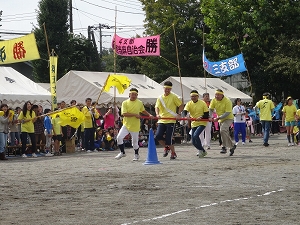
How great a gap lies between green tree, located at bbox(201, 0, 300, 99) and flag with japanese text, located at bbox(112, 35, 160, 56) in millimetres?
14207

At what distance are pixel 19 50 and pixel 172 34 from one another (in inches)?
1150

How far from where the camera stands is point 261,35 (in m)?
45.7

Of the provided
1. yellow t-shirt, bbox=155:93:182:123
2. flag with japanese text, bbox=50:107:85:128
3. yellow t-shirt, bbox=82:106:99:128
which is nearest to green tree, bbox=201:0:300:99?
yellow t-shirt, bbox=82:106:99:128

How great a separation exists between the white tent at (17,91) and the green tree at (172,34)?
28.7 m

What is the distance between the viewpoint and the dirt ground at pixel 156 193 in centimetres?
841

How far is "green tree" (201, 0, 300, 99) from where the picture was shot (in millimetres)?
44188

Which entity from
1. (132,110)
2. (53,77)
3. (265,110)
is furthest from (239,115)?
(132,110)

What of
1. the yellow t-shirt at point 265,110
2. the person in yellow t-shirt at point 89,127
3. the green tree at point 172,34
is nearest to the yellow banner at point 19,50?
the person in yellow t-shirt at point 89,127

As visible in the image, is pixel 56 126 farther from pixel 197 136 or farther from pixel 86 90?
pixel 197 136

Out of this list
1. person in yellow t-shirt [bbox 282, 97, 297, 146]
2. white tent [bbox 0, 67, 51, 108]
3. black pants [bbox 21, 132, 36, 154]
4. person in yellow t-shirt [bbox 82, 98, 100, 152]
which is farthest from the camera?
person in yellow t-shirt [bbox 82, 98, 100, 152]

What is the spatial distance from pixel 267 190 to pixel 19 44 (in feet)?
54.9

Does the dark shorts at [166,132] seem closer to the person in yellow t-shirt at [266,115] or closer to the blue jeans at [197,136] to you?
the blue jeans at [197,136]

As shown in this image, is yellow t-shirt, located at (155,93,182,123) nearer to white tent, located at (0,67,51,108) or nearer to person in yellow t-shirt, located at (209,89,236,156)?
person in yellow t-shirt, located at (209,89,236,156)

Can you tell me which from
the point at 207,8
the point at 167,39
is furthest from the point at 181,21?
the point at 207,8
